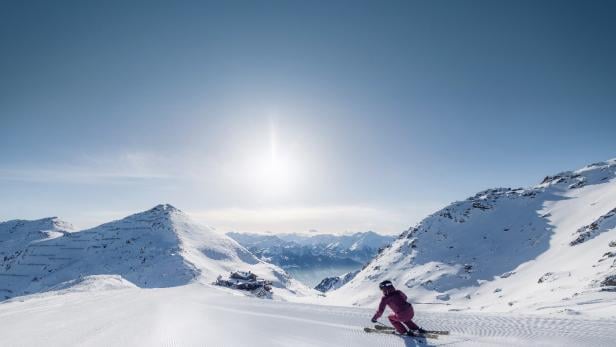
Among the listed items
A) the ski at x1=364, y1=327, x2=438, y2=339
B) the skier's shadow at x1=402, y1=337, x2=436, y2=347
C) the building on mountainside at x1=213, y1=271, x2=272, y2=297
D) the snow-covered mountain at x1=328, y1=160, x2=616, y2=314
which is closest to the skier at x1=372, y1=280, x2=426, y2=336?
the ski at x1=364, y1=327, x2=438, y2=339

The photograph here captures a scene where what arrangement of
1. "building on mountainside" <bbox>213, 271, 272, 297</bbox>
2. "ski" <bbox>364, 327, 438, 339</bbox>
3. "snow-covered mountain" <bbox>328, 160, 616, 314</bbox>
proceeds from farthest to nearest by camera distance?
1. "building on mountainside" <bbox>213, 271, 272, 297</bbox>
2. "snow-covered mountain" <bbox>328, 160, 616, 314</bbox>
3. "ski" <bbox>364, 327, 438, 339</bbox>

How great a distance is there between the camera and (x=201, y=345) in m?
10.3

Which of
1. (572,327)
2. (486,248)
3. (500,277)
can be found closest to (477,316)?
(572,327)

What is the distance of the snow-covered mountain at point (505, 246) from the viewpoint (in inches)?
4001

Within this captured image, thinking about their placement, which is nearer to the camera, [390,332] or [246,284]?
[390,332]

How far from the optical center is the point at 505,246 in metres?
146

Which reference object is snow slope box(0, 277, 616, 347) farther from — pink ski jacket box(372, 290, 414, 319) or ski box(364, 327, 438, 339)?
pink ski jacket box(372, 290, 414, 319)

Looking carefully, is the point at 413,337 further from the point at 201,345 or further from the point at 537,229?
the point at 537,229

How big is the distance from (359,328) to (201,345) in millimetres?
4938

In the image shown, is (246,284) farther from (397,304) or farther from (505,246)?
(397,304)

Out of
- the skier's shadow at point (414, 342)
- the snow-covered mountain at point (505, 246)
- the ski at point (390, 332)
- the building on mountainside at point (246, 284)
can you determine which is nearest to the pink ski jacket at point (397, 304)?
the ski at point (390, 332)

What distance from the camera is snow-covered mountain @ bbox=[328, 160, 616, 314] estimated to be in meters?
102

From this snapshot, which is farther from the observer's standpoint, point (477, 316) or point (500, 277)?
point (500, 277)

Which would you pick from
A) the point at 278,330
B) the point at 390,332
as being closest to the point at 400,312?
the point at 390,332
